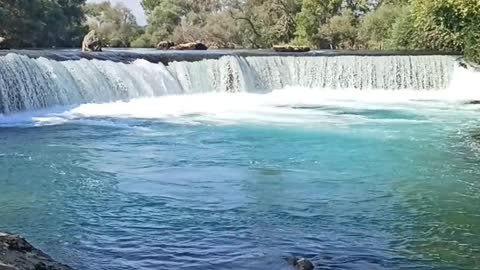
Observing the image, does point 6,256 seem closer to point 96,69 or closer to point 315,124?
point 315,124

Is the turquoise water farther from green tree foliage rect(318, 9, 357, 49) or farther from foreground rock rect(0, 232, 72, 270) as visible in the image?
green tree foliage rect(318, 9, 357, 49)

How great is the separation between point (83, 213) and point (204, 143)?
4.92m

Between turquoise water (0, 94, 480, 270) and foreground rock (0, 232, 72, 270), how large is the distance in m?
1.60

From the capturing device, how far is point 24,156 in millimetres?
10758

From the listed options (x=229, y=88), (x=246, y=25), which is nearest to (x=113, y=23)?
(x=246, y=25)

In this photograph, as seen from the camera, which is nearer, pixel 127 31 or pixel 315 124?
pixel 315 124

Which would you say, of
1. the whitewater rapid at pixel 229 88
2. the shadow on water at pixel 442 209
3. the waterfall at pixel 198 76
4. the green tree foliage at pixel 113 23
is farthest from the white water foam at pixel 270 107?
the green tree foliage at pixel 113 23

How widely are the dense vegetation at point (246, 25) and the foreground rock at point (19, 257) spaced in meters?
26.0

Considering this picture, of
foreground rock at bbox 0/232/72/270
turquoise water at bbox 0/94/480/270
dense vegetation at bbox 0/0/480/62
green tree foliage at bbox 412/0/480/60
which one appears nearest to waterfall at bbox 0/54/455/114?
green tree foliage at bbox 412/0/480/60

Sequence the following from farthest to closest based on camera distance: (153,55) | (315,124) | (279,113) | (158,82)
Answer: (153,55)
(158,82)
(279,113)
(315,124)

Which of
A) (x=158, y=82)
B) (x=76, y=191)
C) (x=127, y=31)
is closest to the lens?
(x=76, y=191)

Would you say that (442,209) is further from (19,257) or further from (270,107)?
(270,107)

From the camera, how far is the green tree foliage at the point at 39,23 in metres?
38.0

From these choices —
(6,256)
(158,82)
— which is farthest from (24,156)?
(158,82)
